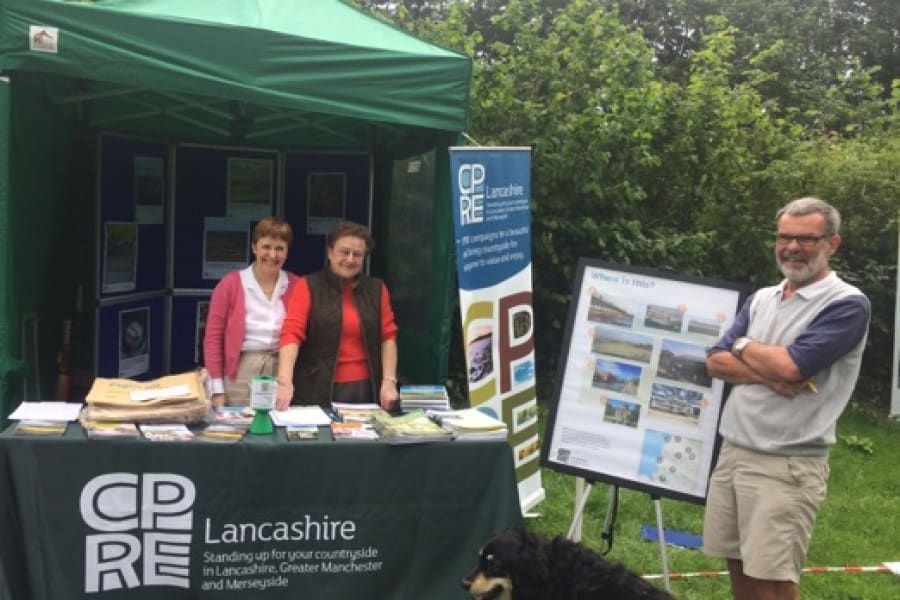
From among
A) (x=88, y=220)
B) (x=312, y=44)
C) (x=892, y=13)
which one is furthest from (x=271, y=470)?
(x=892, y=13)

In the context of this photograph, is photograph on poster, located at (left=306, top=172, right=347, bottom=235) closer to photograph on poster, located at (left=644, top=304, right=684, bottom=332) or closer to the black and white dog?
photograph on poster, located at (left=644, top=304, right=684, bottom=332)

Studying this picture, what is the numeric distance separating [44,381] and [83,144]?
56.1 inches

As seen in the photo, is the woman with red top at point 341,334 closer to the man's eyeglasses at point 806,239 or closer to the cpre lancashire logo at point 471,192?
the cpre lancashire logo at point 471,192

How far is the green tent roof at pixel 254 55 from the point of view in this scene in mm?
3088

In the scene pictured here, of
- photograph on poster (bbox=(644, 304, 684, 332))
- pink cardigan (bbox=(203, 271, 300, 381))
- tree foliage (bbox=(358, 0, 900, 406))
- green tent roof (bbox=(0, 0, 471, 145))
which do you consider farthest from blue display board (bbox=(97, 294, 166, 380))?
photograph on poster (bbox=(644, 304, 684, 332))

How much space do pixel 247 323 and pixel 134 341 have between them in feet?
6.31

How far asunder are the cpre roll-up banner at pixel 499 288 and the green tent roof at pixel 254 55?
294 millimetres

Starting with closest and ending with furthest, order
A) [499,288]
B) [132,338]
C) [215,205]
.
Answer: [499,288], [132,338], [215,205]

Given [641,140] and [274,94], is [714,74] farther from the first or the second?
[274,94]

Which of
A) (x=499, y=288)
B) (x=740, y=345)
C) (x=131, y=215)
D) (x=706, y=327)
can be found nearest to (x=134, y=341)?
(x=131, y=215)

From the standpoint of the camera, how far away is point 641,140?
6.69 metres

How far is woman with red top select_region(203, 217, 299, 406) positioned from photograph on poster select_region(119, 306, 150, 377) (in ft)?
5.71

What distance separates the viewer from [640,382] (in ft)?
10.4

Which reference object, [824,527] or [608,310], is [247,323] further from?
[824,527]
